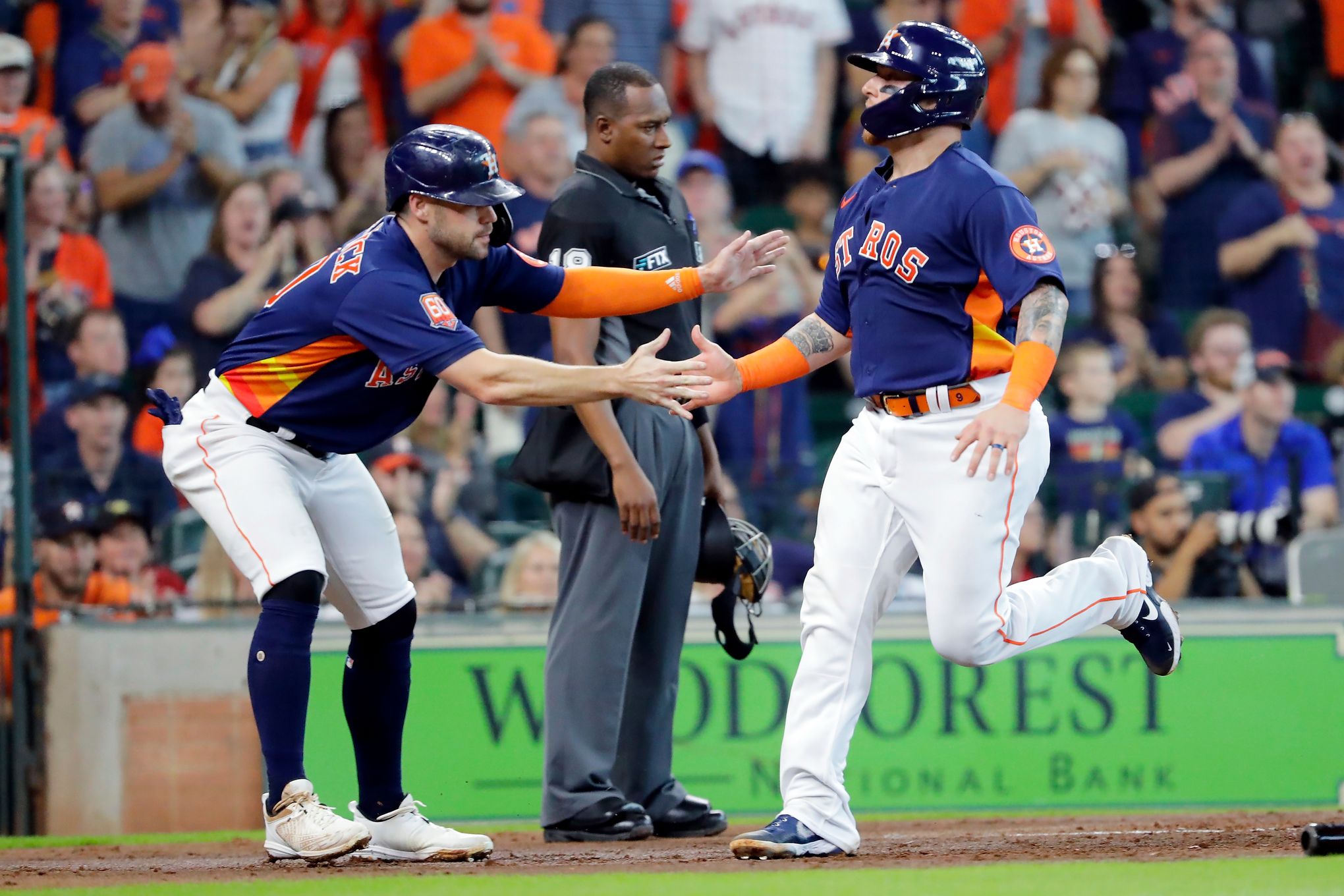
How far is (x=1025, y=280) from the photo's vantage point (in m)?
4.39

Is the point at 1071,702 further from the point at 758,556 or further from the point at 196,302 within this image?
the point at 196,302

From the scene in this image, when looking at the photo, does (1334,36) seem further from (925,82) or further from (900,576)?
(900,576)

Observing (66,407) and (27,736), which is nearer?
(27,736)

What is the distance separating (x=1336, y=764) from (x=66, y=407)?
5875 mm

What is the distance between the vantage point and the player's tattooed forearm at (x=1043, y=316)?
4363mm

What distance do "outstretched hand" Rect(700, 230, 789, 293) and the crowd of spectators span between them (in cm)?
262

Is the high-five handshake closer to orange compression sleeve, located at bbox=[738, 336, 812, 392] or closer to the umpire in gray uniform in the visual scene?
orange compression sleeve, located at bbox=[738, 336, 812, 392]

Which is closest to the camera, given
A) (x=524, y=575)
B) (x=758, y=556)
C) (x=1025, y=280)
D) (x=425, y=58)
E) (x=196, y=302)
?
(x=1025, y=280)

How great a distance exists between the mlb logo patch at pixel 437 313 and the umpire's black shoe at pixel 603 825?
1.62 metres

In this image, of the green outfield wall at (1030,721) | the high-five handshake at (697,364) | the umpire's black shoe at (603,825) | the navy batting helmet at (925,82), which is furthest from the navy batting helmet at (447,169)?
the green outfield wall at (1030,721)

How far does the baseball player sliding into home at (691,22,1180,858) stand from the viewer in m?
4.49

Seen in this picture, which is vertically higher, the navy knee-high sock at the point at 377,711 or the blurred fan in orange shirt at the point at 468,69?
the blurred fan in orange shirt at the point at 468,69

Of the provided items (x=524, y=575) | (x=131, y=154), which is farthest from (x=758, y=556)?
(x=131, y=154)

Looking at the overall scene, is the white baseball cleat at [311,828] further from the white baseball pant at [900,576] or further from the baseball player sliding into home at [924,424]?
the white baseball pant at [900,576]
